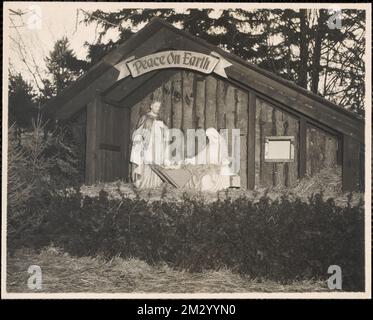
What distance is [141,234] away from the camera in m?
8.23

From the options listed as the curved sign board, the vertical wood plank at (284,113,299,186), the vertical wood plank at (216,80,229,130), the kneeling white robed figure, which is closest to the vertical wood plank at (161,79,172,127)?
the kneeling white robed figure

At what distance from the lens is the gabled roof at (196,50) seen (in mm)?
8977

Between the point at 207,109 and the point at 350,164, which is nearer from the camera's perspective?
the point at 350,164

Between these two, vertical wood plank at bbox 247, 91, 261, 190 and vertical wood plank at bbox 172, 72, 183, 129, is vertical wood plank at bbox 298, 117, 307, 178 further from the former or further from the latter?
vertical wood plank at bbox 172, 72, 183, 129

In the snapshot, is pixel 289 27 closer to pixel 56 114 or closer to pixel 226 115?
pixel 226 115

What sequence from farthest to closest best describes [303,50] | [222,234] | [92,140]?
[303,50], [92,140], [222,234]

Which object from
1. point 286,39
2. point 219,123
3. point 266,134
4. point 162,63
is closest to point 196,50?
point 162,63

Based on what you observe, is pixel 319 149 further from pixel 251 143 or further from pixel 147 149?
pixel 147 149

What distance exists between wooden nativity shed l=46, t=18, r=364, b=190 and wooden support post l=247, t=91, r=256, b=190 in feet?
0.06

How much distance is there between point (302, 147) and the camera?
9797 millimetres

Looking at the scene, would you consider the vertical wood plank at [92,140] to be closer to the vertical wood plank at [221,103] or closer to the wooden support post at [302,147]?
the vertical wood plank at [221,103]

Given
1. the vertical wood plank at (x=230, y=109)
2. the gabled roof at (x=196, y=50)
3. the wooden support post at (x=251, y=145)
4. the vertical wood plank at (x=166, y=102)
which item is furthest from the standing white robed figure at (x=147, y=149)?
the wooden support post at (x=251, y=145)

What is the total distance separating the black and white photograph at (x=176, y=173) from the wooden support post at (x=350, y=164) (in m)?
0.02

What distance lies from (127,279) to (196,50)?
4.16 metres
